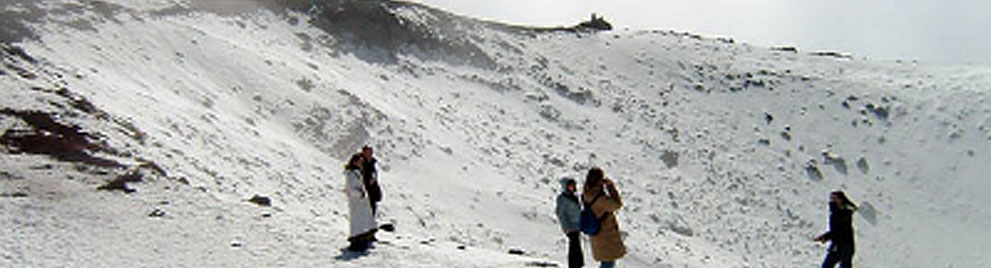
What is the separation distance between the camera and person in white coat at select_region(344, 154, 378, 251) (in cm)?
1162

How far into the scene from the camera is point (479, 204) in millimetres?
22172

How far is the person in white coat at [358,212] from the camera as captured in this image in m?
11.6

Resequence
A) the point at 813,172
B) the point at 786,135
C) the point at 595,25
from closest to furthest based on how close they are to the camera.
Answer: the point at 813,172, the point at 786,135, the point at 595,25

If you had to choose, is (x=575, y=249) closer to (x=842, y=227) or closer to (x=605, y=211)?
(x=605, y=211)

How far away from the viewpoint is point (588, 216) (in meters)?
10.6

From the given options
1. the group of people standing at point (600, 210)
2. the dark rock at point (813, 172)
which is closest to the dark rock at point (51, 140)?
the group of people standing at point (600, 210)

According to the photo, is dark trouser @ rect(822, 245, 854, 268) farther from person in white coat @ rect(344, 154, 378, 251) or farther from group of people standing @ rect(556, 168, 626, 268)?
person in white coat @ rect(344, 154, 378, 251)

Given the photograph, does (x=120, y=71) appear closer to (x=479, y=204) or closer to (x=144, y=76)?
(x=144, y=76)

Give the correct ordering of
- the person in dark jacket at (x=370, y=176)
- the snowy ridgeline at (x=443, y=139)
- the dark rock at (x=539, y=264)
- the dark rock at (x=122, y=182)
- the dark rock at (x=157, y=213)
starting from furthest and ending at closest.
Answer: the person in dark jacket at (x=370, y=176) → the dark rock at (x=122, y=182) → the snowy ridgeline at (x=443, y=139) → the dark rock at (x=157, y=213) → the dark rock at (x=539, y=264)

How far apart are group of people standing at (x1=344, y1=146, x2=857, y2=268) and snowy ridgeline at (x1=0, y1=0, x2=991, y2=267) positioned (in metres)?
0.69

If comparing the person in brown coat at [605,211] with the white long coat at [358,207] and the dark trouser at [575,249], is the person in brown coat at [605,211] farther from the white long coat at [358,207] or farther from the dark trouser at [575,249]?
the white long coat at [358,207]

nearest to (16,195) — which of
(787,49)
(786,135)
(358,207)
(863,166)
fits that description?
(358,207)

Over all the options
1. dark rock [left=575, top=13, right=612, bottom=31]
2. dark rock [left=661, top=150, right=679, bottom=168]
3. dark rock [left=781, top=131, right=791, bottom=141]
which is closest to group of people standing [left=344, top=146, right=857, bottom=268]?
dark rock [left=661, top=150, right=679, bottom=168]

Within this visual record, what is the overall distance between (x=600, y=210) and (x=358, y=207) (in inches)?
137
